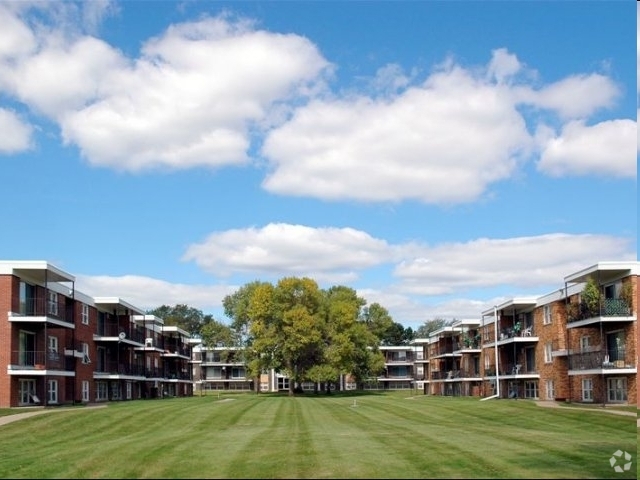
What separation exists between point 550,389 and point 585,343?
25.2 feet

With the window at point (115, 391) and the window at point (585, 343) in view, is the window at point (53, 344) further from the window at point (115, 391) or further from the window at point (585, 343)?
the window at point (585, 343)

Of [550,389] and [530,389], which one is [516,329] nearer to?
[530,389]

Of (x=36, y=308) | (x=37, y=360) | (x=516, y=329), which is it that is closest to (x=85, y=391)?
(x=37, y=360)

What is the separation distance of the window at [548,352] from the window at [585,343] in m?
5.29

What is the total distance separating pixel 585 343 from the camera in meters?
50.7

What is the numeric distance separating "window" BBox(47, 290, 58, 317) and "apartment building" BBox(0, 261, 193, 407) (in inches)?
2.4

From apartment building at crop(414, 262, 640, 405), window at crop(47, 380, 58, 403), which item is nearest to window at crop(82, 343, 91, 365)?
window at crop(47, 380, 58, 403)

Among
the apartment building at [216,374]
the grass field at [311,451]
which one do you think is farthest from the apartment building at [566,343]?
the apartment building at [216,374]

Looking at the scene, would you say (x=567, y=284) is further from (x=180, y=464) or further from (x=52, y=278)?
(x=180, y=464)

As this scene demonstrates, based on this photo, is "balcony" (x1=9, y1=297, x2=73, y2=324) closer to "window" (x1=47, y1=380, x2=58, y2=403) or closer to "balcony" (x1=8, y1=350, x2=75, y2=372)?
"balcony" (x1=8, y1=350, x2=75, y2=372)

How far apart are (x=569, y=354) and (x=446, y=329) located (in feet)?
123

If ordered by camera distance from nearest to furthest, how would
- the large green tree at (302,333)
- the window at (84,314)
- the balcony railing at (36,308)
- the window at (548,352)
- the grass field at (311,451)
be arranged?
the grass field at (311,451) → the balcony railing at (36,308) → the window at (548,352) → the window at (84,314) → the large green tree at (302,333)

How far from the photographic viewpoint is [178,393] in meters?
95.9

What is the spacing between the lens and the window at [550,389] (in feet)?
185
